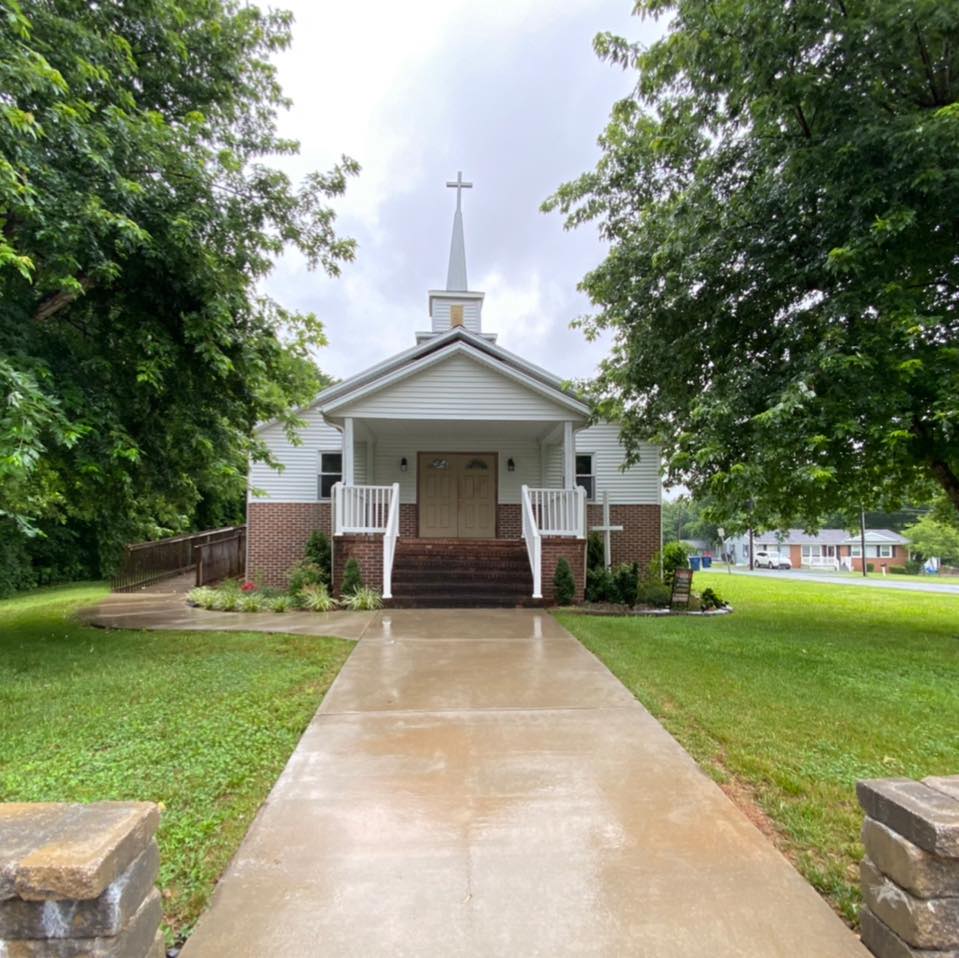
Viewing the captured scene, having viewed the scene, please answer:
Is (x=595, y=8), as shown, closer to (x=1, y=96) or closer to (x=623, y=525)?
(x=1, y=96)

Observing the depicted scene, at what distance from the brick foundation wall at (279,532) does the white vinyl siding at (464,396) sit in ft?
14.3

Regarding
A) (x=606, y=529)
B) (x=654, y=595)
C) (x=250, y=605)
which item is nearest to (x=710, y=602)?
(x=654, y=595)

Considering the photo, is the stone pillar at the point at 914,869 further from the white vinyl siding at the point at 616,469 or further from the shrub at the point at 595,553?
the white vinyl siding at the point at 616,469

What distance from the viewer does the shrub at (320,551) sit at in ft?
39.2

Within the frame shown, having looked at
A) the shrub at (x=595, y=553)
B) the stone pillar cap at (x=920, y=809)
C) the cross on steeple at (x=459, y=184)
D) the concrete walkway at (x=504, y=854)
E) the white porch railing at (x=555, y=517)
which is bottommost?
the concrete walkway at (x=504, y=854)

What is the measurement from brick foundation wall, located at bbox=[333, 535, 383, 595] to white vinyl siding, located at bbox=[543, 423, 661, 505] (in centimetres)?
610

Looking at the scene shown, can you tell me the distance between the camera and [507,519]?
13414 millimetres

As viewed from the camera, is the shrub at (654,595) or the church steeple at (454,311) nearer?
the shrub at (654,595)

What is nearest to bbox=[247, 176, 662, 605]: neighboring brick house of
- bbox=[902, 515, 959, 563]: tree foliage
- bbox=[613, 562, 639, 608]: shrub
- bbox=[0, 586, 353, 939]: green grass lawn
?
bbox=[613, 562, 639, 608]: shrub

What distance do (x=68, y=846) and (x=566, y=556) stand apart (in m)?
9.28

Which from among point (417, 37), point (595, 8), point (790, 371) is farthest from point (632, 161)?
point (790, 371)

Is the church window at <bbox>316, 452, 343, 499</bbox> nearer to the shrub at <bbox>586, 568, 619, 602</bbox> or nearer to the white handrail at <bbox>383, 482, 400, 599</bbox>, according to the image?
the white handrail at <bbox>383, 482, 400, 599</bbox>

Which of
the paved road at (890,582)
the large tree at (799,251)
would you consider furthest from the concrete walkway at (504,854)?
the paved road at (890,582)

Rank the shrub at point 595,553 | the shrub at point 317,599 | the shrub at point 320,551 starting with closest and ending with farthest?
the shrub at point 317,599 → the shrub at point 320,551 → the shrub at point 595,553
